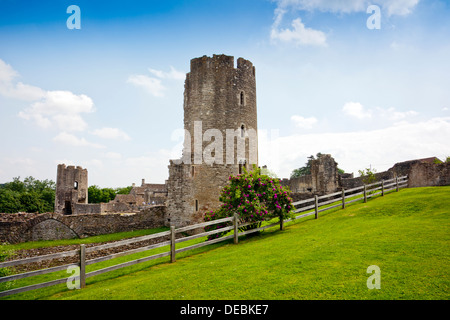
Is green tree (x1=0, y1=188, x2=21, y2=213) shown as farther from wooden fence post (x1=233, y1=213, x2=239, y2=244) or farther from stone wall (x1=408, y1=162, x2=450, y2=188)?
stone wall (x1=408, y1=162, x2=450, y2=188)

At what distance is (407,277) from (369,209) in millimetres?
8759

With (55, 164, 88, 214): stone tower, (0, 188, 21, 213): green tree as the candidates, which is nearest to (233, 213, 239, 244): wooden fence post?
(55, 164, 88, 214): stone tower

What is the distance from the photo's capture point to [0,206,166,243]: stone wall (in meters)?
18.5


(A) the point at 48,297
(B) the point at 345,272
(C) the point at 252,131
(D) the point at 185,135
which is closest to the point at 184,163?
(D) the point at 185,135

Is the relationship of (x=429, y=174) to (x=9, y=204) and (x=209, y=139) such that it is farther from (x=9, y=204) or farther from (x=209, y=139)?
(x=9, y=204)

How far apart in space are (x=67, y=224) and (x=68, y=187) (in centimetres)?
3204

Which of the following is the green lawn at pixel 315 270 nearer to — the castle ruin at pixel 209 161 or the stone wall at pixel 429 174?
the stone wall at pixel 429 174

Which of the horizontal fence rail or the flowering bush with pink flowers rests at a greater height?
the flowering bush with pink flowers

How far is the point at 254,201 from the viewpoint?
39.8 feet

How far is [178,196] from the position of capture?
21.6 m

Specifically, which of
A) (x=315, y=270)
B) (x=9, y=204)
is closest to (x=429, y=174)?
(x=315, y=270)

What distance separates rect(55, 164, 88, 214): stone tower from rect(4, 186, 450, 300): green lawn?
43.9 m

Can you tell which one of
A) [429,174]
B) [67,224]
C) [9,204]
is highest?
[429,174]
